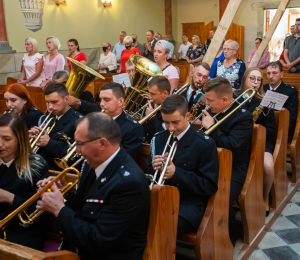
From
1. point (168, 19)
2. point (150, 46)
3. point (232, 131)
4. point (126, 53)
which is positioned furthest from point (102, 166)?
point (168, 19)

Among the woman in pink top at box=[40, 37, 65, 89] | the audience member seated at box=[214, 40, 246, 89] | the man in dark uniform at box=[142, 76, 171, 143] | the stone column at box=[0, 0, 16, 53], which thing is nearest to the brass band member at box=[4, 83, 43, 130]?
the man in dark uniform at box=[142, 76, 171, 143]

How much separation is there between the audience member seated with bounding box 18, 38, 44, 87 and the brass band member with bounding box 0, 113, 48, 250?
4838 mm

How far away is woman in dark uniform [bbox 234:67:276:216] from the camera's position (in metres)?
3.51

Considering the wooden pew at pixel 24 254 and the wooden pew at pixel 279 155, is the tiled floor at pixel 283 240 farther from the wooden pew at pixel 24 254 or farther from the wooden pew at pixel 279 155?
the wooden pew at pixel 24 254

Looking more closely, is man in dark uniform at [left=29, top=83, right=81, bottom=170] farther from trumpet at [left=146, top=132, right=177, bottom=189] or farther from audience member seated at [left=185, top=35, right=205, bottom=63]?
audience member seated at [left=185, top=35, right=205, bottom=63]

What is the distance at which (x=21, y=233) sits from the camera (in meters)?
2.12

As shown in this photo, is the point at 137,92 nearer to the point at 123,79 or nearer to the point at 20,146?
the point at 123,79

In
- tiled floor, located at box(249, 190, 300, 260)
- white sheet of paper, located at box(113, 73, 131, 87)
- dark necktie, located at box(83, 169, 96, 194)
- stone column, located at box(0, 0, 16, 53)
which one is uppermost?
stone column, located at box(0, 0, 16, 53)

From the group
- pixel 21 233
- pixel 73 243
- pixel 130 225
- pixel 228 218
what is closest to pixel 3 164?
pixel 21 233

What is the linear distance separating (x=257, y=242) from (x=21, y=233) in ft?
6.73

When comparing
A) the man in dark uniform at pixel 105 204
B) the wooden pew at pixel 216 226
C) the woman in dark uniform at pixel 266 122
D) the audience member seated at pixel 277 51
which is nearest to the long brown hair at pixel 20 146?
the man in dark uniform at pixel 105 204

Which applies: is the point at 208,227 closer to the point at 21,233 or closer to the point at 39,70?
the point at 21,233

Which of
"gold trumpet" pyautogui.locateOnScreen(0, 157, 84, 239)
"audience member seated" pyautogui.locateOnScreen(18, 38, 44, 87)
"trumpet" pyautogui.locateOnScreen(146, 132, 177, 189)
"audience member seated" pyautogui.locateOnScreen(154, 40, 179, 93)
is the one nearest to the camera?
"gold trumpet" pyautogui.locateOnScreen(0, 157, 84, 239)

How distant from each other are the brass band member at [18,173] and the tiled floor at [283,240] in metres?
1.83
